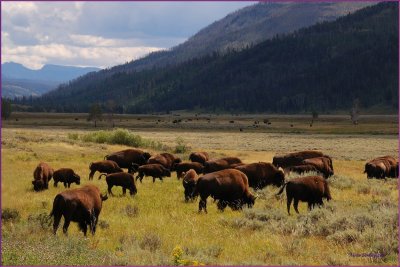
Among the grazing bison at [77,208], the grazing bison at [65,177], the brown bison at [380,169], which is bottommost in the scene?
the brown bison at [380,169]

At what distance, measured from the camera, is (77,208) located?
466 inches

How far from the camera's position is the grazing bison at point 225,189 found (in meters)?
15.5

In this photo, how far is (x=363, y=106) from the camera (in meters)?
198

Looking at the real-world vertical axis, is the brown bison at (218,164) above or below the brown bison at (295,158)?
above

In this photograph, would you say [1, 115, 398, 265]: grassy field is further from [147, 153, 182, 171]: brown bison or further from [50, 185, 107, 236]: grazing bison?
[147, 153, 182, 171]: brown bison

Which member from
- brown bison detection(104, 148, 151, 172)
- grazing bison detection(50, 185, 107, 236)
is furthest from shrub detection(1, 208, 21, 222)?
brown bison detection(104, 148, 151, 172)

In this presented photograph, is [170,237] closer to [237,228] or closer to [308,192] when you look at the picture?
[237,228]

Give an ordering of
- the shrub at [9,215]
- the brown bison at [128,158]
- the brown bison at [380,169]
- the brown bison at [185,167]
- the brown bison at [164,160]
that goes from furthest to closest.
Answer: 1. the brown bison at [128,158]
2. the brown bison at [164,160]
3. the brown bison at [380,169]
4. the brown bison at [185,167]
5. the shrub at [9,215]

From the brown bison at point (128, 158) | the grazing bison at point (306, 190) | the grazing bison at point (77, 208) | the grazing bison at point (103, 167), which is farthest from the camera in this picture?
the brown bison at point (128, 158)

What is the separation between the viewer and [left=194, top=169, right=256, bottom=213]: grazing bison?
15.5 m

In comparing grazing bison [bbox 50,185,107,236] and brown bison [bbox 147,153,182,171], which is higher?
grazing bison [bbox 50,185,107,236]

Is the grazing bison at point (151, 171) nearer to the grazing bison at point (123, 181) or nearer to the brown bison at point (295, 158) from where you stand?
the grazing bison at point (123, 181)

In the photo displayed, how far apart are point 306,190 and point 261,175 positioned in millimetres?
4211

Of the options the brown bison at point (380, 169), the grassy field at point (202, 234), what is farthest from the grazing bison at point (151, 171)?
the brown bison at point (380, 169)
